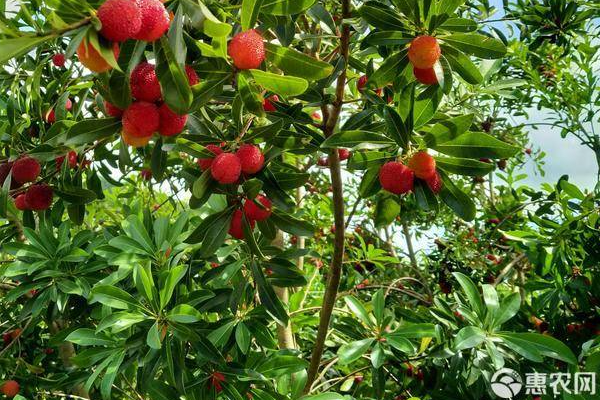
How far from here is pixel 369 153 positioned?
4.50 ft

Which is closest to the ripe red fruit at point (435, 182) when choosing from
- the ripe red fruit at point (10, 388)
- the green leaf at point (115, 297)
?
the green leaf at point (115, 297)

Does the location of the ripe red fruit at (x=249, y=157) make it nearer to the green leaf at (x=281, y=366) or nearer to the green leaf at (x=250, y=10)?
the green leaf at (x=250, y=10)

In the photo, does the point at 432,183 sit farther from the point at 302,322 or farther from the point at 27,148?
the point at 27,148

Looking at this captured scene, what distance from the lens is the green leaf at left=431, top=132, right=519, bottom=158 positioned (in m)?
1.26

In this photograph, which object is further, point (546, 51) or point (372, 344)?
point (546, 51)

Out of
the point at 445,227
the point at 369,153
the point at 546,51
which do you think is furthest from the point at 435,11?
the point at 445,227

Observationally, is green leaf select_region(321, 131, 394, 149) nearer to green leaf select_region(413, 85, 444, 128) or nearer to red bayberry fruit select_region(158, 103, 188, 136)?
green leaf select_region(413, 85, 444, 128)

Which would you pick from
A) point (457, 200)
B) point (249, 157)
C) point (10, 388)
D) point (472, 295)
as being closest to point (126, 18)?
point (249, 157)

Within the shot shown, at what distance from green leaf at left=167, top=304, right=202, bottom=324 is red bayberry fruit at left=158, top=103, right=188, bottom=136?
0.58m

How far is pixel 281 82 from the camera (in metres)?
1.00

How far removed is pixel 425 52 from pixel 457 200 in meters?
0.37

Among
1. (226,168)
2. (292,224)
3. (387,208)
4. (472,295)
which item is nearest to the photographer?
(226,168)

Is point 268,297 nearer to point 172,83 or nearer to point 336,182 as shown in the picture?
point 336,182

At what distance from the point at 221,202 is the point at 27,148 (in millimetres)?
634
